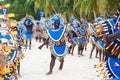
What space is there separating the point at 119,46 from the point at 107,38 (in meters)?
0.38

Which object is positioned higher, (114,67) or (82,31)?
(114,67)

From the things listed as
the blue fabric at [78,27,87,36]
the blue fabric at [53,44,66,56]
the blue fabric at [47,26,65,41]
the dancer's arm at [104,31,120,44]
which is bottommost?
the blue fabric at [78,27,87,36]

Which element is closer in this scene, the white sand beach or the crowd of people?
the crowd of people

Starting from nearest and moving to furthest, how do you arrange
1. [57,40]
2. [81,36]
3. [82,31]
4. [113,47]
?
[113,47] → [57,40] → [82,31] → [81,36]

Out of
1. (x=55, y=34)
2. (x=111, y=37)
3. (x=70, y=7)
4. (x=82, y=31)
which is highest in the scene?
(x=111, y=37)

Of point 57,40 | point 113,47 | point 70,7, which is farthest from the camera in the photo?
point 70,7

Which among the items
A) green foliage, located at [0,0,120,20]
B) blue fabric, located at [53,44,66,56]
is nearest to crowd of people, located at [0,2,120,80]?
blue fabric, located at [53,44,66,56]

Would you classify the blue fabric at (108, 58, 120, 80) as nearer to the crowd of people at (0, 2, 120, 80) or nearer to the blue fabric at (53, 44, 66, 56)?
the crowd of people at (0, 2, 120, 80)

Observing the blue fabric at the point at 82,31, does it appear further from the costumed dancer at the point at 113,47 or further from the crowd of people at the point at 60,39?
the costumed dancer at the point at 113,47

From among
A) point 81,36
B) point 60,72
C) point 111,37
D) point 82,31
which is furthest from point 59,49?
point 111,37

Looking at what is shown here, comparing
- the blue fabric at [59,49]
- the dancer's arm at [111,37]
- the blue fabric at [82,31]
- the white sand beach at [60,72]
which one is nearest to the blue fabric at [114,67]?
the dancer's arm at [111,37]

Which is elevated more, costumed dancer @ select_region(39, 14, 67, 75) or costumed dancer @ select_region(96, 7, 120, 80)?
costumed dancer @ select_region(96, 7, 120, 80)

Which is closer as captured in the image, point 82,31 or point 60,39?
point 60,39

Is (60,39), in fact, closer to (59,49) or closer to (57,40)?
(57,40)
